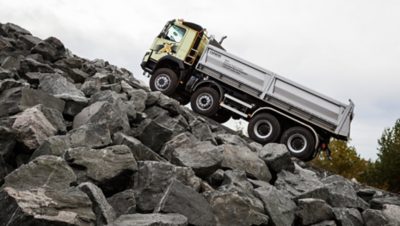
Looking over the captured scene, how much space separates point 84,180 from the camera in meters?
5.48

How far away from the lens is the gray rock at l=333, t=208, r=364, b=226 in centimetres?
694

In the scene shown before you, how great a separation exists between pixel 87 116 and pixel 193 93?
288 inches

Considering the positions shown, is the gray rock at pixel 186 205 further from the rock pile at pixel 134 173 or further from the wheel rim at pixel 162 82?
the wheel rim at pixel 162 82

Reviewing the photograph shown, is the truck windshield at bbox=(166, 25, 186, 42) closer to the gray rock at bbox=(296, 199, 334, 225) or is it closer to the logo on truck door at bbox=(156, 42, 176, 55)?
the logo on truck door at bbox=(156, 42, 176, 55)

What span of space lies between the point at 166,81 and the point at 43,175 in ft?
33.6

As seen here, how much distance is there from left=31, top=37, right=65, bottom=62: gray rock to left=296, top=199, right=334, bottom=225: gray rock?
27.8 ft

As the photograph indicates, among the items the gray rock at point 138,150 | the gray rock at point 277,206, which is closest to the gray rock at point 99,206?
the gray rock at point 138,150

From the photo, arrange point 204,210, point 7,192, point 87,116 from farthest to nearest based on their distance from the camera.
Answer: point 87,116
point 204,210
point 7,192

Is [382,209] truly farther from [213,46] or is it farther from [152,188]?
[213,46]

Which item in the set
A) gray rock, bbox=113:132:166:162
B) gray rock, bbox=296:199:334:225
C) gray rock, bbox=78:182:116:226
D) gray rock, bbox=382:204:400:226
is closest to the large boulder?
gray rock, bbox=78:182:116:226

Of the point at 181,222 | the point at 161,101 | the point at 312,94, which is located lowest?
the point at 181,222

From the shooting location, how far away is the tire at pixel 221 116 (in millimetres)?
14811

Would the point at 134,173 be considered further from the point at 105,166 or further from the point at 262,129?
the point at 262,129

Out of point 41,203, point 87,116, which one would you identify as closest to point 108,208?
point 41,203
